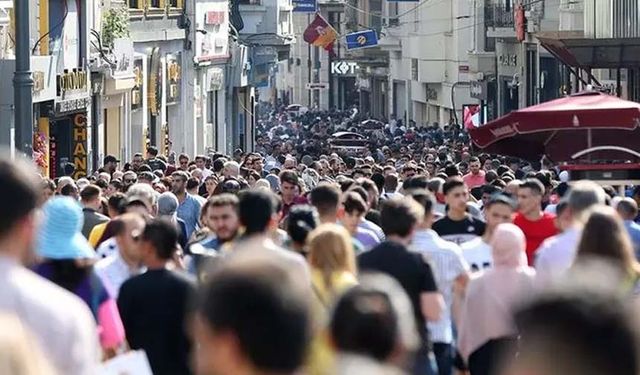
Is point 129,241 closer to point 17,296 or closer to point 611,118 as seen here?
point 17,296

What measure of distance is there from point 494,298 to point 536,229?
11.5 feet

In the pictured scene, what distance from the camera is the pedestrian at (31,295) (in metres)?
5.66

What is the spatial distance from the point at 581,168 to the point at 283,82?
12547 centimetres

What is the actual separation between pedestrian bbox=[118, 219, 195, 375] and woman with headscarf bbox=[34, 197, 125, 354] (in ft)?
2.16

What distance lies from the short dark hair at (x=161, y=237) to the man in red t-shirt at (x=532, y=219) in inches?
179

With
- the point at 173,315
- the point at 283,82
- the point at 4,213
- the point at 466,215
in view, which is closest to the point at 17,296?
the point at 4,213

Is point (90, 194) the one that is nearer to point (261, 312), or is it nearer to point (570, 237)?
point (570, 237)

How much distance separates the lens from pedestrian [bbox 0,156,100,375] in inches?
223

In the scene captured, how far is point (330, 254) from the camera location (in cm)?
898

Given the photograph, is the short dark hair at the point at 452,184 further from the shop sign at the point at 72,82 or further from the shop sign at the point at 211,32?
the shop sign at the point at 211,32

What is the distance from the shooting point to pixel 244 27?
66.9 metres

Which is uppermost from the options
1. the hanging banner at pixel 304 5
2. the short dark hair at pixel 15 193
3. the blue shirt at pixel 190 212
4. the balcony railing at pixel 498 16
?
the hanging banner at pixel 304 5

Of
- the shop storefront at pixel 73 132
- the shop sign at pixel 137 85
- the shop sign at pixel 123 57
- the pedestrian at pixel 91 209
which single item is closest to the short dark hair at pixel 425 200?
the pedestrian at pixel 91 209

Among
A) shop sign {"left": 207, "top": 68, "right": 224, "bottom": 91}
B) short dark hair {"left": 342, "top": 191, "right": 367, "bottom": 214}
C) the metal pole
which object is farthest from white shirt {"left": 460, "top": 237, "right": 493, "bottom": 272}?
shop sign {"left": 207, "top": 68, "right": 224, "bottom": 91}
